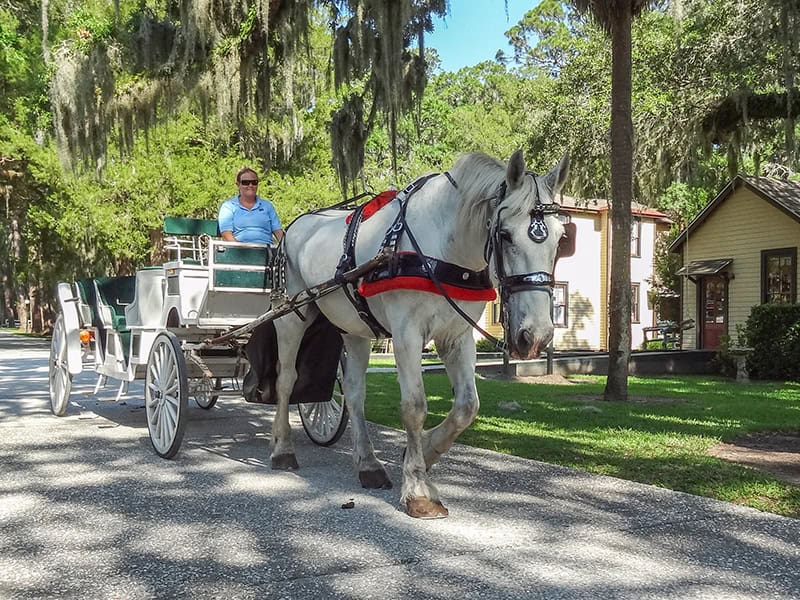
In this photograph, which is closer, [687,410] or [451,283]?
[451,283]

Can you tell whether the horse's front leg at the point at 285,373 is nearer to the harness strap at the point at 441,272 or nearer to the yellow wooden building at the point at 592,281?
the harness strap at the point at 441,272

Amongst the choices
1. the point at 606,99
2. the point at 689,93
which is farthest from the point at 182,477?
the point at 606,99

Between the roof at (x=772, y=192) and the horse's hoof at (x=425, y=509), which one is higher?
the roof at (x=772, y=192)

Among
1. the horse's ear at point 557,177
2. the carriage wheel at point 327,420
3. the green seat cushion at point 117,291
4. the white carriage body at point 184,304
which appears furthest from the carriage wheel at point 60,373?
the horse's ear at point 557,177

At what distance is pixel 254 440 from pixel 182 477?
5.74 feet

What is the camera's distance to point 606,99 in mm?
19344

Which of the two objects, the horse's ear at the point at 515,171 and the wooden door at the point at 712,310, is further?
the wooden door at the point at 712,310

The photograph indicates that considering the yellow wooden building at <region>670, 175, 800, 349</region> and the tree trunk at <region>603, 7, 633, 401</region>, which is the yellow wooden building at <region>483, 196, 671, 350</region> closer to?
the yellow wooden building at <region>670, 175, 800, 349</region>

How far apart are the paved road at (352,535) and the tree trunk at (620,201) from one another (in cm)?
543

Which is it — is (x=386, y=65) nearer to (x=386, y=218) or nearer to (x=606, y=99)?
(x=386, y=218)

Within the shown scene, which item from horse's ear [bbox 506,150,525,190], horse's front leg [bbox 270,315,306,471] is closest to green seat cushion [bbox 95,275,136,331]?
horse's front leg [bbox 270,315,306,471]

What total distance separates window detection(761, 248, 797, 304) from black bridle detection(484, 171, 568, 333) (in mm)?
17269

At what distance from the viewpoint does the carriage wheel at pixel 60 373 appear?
8438 mm

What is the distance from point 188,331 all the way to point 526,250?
12.8 feet
